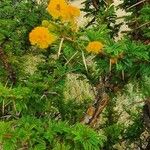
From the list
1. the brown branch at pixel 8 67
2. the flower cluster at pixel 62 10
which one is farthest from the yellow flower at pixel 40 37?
the brown branch at pixel 8 67

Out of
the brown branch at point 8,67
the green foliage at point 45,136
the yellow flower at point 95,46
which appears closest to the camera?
the yellow flower at point 95,46

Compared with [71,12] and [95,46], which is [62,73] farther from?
[71,12]

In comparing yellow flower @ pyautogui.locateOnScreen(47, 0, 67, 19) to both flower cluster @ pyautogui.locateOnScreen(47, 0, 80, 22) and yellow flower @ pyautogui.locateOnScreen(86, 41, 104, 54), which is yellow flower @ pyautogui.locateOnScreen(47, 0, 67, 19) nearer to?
flower cluster @ pyautogui.locateOnScreen(47, 0, 80, 22)

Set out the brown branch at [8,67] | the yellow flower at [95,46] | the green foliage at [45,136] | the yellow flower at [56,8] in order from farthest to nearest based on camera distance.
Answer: the brown branch at [8,67], the green foliage at [45,136], the yellow flower at [95,46], the yellow flower at [56,8]

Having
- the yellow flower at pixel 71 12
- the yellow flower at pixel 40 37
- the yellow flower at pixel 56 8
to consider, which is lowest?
the yellow flower at pixel 40 37

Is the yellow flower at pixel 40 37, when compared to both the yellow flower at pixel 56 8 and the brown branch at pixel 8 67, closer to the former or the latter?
the yellow flower at pixel 56 8

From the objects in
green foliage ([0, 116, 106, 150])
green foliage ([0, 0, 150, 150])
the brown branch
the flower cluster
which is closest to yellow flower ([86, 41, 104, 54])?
green foliage ([0, 0, 150, 150])

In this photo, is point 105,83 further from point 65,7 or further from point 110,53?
point 65,7
